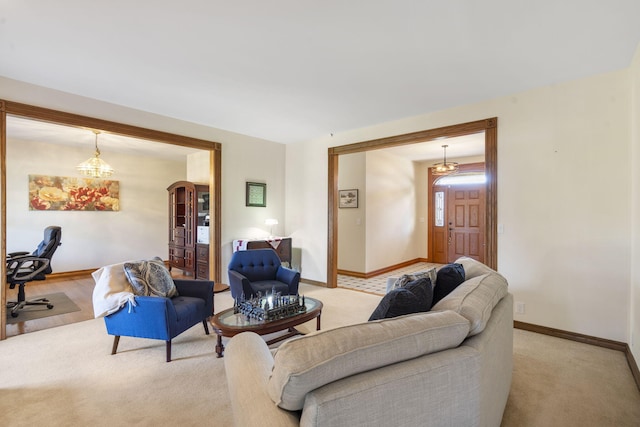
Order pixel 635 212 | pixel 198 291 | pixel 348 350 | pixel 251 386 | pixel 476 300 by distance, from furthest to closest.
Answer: pixel 198 291
pixel 635 212
pixel 476 300
pixel 251 386
pixel 348 350

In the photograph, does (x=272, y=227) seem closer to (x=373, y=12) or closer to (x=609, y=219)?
(x=373, y=12)

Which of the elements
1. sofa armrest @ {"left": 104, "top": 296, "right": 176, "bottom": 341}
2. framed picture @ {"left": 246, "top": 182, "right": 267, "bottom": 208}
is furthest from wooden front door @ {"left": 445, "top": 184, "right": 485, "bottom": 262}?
sofa armrest @ {"left": 104, "top": 296, "right": 176, "bottom": 341}

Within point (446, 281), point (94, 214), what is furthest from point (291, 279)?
point (94, 214)

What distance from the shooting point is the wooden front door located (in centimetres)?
720

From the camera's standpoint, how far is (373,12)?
210 cm

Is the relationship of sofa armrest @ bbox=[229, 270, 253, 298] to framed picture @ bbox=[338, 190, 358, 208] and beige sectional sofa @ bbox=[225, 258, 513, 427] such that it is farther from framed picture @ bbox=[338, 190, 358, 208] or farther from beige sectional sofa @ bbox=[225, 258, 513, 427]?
framed picture @ bbox=[338, 190, 358, 208]

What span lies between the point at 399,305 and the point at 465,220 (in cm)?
669

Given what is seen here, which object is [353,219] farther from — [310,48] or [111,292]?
[111,292]

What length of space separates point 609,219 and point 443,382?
307 cm

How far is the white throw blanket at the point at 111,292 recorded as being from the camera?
8.54 ft

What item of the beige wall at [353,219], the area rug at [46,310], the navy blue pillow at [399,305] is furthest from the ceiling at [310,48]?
the area rug at [46,310]

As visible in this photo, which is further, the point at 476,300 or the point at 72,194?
the point at 72,194

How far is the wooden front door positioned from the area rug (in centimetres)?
758

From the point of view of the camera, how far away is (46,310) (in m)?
3.95
